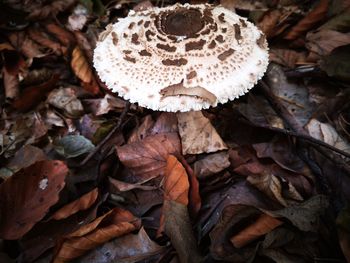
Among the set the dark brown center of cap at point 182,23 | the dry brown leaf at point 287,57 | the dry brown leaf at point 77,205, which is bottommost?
the dry brown leaf at point 77,205

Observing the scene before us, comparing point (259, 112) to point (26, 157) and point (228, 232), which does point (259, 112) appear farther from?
point (26, 157)

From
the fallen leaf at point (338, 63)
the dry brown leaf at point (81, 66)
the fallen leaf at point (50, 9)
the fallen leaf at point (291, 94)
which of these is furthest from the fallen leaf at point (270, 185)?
the fallen leaf at point (50, 9)

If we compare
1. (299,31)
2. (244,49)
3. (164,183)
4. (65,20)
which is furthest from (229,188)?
(65,20)

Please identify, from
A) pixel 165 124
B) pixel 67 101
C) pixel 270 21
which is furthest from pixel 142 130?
pixel 270 21

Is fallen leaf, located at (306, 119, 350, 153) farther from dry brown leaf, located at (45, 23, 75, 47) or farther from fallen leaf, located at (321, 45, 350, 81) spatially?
dry brown leaf, located at (45, 23, 75, 47)

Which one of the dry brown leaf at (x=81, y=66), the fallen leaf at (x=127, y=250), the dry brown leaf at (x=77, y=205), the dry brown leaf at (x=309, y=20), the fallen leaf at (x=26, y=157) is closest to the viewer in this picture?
the fallen leaf at (x=127, y=250)

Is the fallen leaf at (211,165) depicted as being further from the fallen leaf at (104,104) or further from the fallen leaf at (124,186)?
the fallen leaf at (104,104)
